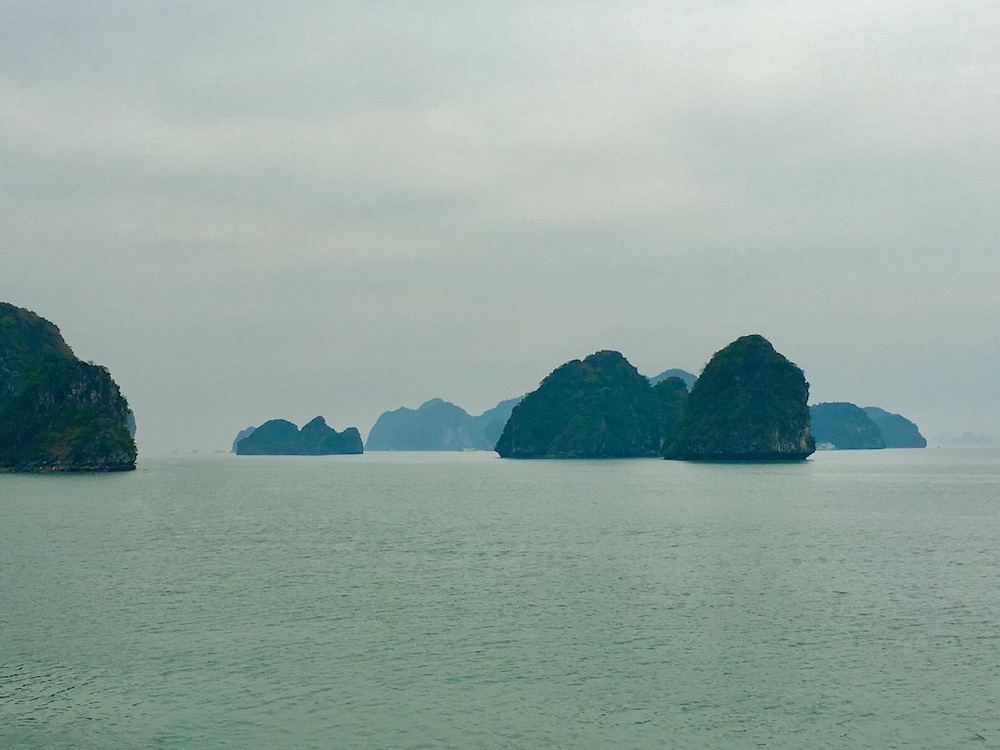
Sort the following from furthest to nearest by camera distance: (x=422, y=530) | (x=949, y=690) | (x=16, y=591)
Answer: (x=422, y=530)
(x=16, y=591)
(x=949, y=690)

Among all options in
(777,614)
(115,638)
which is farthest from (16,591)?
(777,614)

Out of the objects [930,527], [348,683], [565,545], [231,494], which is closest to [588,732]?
[348,683]

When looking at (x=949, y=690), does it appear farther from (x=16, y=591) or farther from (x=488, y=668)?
(x=16, y=591)

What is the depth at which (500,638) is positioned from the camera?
153ft

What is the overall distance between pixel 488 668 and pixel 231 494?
486ft

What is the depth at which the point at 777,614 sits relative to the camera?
173ft

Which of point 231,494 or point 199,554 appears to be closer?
point 199,554

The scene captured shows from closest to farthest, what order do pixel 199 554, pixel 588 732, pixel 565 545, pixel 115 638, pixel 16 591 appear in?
1. pixel 588 732
2. pixel 115 638
3. pixel 16 591
4. pixel 199 554
5. pixel 565 545

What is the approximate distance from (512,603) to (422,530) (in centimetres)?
4641

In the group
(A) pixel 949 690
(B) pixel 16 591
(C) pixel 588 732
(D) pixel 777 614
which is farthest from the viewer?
(B) pixel 16 591

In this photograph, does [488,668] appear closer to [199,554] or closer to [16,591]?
[16,591]

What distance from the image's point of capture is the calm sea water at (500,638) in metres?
33.3

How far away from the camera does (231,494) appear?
584ft

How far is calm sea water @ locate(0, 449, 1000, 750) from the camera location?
1313 inches
